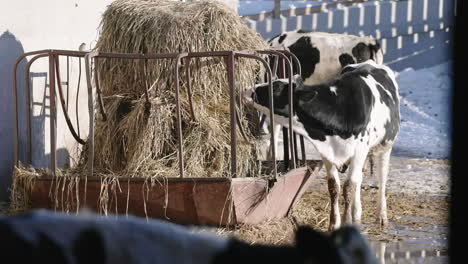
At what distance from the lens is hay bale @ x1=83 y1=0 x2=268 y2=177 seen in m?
6.66

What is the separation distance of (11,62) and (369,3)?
10.6 m

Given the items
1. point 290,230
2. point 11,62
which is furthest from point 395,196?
point 11,62

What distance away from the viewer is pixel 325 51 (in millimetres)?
12367

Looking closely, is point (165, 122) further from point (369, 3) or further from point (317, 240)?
point (369, 3)

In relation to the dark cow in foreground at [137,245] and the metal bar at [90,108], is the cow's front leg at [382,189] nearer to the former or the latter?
the metal bar at [90,108]

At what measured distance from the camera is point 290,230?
22.0 ft

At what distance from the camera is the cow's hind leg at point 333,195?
280 inches

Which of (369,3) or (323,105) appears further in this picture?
(369,3)

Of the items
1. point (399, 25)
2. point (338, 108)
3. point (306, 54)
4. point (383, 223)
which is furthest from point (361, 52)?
point (338, 108)

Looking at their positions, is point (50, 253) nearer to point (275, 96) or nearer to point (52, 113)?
point (52, 113)

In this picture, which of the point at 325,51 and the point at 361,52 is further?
the point at 325,51

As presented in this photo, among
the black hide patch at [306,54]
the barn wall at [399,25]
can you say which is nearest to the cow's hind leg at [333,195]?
the black hide patch at [306,54]

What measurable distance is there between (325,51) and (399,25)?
3606 millimetres

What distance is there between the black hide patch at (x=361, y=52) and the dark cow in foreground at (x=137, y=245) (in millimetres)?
10422
